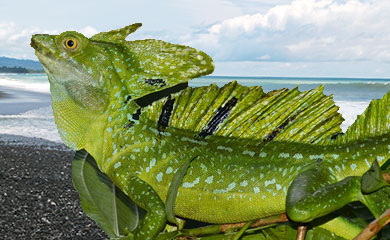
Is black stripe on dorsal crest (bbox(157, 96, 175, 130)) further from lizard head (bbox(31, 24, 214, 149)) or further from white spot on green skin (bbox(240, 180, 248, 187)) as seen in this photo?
white spot on green skin (bbox(240, 180, 248, 187))

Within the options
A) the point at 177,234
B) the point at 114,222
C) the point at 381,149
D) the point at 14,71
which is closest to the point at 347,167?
the point at 381,149

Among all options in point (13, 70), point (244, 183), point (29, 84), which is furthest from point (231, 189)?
point (13, 70)

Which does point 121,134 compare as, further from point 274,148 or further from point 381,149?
point 381,149

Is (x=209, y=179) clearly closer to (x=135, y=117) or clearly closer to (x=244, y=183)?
(x=244, y=183)

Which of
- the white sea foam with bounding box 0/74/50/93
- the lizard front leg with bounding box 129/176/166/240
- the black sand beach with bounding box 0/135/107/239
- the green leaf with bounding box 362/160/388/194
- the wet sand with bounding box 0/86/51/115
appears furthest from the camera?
the white sea foam with bounding box 0/74/50/93

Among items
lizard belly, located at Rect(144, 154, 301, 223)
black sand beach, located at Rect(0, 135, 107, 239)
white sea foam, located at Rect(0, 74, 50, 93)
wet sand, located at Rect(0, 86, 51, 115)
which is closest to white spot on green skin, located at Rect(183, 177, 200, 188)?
lizard belly, located at Rect(144, 154, 301, 223)

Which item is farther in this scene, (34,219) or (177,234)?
(34,219)

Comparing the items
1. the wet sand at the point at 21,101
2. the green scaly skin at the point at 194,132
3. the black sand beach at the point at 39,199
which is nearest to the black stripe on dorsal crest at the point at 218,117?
the green scaly skin at the point at 194,132
